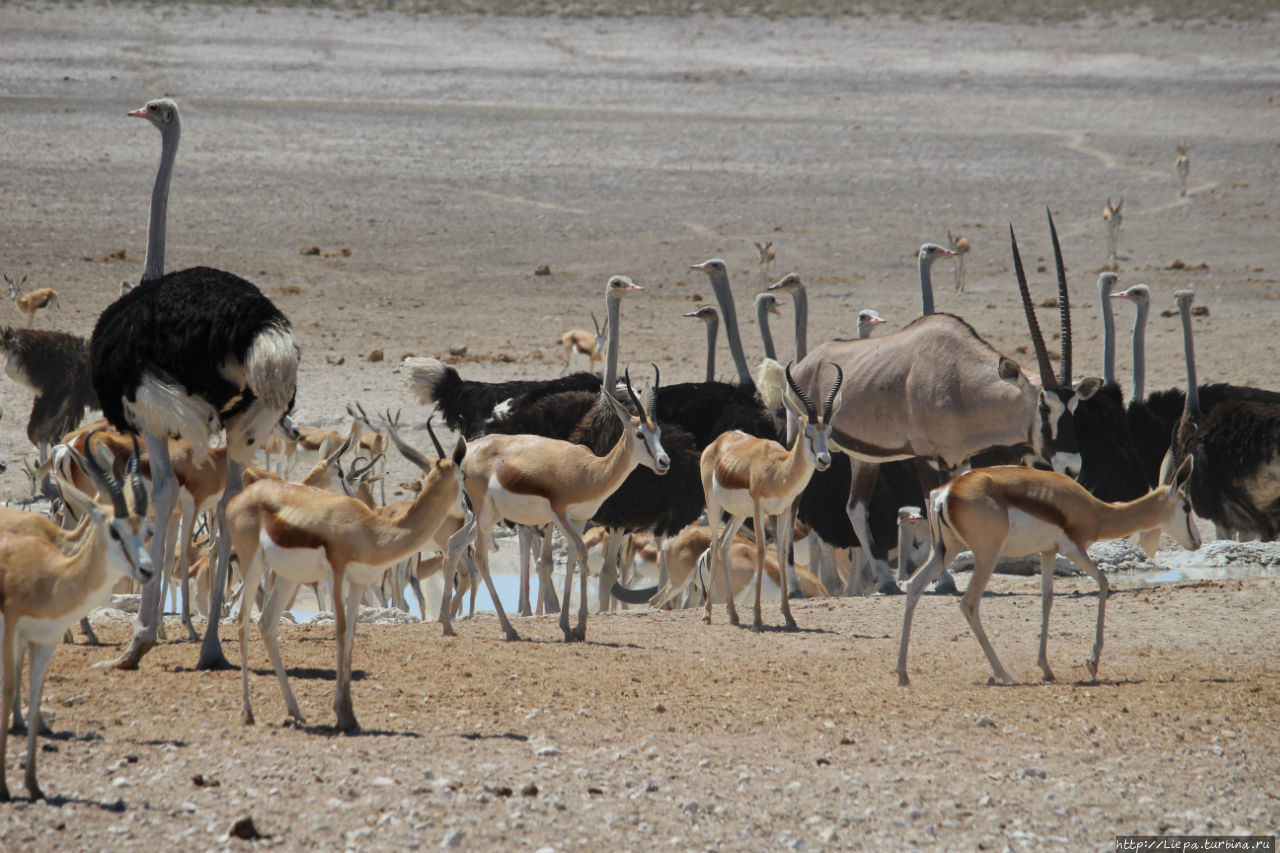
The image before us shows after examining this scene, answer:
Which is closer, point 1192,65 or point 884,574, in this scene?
point 884,574

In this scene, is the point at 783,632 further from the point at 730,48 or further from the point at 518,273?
the point at 730,48

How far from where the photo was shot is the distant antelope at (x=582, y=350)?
21328 mm

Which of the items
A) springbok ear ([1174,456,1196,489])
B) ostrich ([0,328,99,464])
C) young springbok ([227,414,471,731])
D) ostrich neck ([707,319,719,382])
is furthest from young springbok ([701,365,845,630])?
ostrich ([0,328,99,464])

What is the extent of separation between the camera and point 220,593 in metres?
8.44

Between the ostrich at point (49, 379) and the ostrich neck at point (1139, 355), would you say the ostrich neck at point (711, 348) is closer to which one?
the ostrich neck at point (1139, 355)

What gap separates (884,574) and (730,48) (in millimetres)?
46150

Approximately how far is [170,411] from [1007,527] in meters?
4.48

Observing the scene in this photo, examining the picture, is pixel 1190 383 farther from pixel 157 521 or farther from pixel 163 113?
pixel 157 521

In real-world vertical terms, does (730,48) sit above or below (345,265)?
above

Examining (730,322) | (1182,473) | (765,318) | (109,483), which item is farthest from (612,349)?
(109,483)

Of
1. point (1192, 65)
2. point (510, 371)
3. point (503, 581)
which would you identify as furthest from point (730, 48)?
point (503, 581)

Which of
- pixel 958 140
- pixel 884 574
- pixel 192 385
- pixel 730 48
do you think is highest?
pixel 730 48

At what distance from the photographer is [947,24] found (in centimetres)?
6334

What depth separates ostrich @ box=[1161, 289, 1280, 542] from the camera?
519 inches
